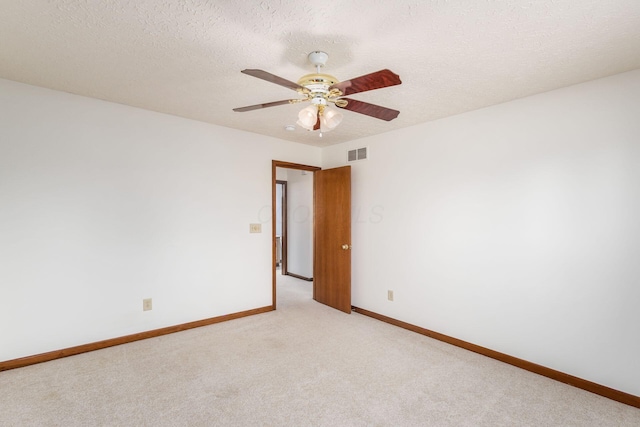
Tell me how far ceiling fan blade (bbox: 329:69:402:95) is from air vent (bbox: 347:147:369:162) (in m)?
2.41

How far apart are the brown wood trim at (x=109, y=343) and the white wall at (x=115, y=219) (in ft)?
0.17

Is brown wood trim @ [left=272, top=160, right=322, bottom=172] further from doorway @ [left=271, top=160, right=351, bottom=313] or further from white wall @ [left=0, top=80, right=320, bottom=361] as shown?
white wall @ [left=0, top=80, right=320, bottom=361]

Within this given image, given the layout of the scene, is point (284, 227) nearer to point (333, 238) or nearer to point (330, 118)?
point (333, 238)

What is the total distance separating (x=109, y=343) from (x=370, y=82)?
3352 mm

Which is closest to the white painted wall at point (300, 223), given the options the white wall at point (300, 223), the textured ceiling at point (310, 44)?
the white wall at point (300, 223)

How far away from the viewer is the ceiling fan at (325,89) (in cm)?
165

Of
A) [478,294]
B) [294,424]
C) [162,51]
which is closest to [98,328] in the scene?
[294,424]

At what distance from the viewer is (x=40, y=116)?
2713 millimetres

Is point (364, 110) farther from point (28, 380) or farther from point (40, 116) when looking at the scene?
point (28, 380)

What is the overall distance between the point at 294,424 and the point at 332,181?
309 cm

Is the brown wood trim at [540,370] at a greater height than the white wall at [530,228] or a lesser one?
lesser

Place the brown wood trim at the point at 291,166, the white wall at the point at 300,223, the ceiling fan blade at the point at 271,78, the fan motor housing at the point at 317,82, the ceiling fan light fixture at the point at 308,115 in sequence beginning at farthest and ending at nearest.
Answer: the white wall at the point at 300,223 → the brown wood trim at the point at 291,166 → the ceiling fan light fixture at the point at 308,115 → the fan motor housing at the point at 317,82 → the ceiling fan blade at the point at 271,78

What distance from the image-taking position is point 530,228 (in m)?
2.75

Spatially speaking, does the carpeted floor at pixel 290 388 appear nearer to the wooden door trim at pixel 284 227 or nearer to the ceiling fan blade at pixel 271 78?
the ceiling fan blade at pixel 271 78
